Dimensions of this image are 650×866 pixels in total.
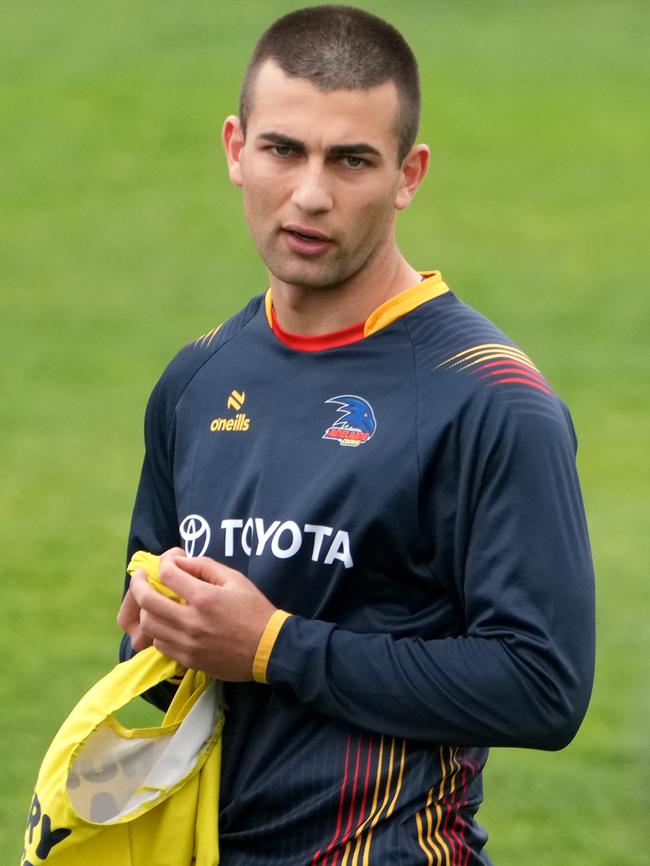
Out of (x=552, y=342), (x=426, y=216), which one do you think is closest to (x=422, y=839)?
(x=552, y=342)

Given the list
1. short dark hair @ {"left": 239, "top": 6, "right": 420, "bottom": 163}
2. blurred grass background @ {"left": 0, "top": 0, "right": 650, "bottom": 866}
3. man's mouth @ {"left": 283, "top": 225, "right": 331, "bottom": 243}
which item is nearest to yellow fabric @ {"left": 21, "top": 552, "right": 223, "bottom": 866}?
man's mouth @ {"left": 283, "top": 225, "right": 331, "bottom": 243}

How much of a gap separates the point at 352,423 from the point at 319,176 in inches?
17.6

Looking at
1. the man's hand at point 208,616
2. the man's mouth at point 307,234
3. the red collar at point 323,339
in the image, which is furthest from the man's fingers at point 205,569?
the man's mouth at point 307,234

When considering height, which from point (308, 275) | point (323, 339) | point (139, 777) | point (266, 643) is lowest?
point (139, 777)

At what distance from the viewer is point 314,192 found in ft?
10.5

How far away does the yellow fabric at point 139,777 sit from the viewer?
324 cm

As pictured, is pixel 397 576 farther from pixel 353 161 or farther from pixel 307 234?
pixel 353 161

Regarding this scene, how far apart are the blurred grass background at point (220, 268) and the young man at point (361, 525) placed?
3588 millimetres

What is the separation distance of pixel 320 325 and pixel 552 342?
11.5m

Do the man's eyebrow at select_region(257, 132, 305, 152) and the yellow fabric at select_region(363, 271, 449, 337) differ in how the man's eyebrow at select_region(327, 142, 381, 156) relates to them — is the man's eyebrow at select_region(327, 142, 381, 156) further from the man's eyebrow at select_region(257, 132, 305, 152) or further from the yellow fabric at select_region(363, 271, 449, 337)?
the yellow fabric at select_region(363, 271, 449, 337)

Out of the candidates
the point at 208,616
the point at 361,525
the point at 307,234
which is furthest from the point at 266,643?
the point at 307,234

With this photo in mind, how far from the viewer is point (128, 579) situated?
3637 millimetres

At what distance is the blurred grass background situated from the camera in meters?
8.05

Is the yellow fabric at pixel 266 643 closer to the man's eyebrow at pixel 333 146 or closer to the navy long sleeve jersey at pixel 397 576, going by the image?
the navy long sleeve jersey at pixel 397 576
